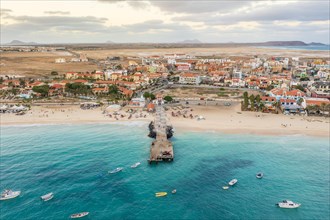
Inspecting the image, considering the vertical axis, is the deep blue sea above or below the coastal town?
below

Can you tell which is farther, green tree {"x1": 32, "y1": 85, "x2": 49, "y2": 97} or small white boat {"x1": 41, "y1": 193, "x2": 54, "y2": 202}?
green tree {"x1": 32, "y1": 85, "x2": 49, "y2": 97}

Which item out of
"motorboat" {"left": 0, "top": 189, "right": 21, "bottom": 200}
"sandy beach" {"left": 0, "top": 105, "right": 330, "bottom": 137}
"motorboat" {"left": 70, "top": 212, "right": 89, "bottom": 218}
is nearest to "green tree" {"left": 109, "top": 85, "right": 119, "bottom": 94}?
"sandy beach" {"left": 0, "top": 105, "right": 330, "bottom": 137}

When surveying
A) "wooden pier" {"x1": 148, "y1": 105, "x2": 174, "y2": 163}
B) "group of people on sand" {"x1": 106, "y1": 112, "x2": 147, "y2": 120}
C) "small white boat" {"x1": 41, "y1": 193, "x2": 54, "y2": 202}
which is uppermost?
"group of people on sand" {"x1": 106, "y1": 112, "x2": 147, "y2": 120}

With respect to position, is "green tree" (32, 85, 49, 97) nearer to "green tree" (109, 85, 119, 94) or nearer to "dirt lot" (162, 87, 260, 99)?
"green tree" (109, 85, 119, 94)

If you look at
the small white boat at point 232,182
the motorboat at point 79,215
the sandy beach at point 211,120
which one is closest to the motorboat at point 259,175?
the small white boat at point 232,182

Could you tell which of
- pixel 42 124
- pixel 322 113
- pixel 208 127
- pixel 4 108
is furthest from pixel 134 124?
pixel 322 113

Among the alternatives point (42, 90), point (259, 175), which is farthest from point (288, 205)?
point (42, 90)

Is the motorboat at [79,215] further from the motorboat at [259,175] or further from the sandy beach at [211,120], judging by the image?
the sandy beach at [211,120]
